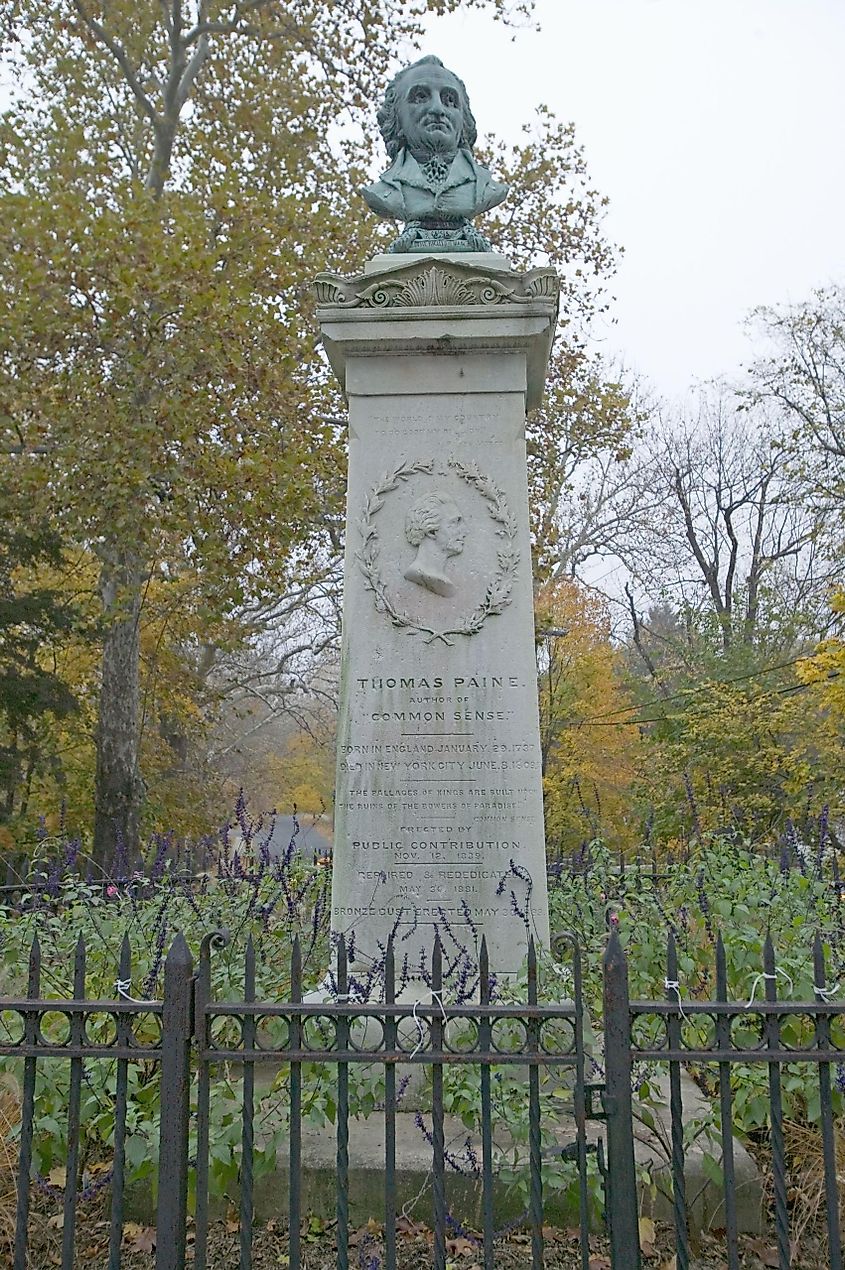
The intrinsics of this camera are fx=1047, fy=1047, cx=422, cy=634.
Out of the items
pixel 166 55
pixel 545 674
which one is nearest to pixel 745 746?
pixel 545 674

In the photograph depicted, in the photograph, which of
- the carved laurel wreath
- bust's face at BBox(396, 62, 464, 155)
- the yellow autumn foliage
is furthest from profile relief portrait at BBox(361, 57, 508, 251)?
the yellow autumn foliage

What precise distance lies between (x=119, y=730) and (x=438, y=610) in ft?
37.4

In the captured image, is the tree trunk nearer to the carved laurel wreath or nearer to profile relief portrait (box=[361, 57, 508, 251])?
profile relief portrait (box=[361, 57, 508, 251])

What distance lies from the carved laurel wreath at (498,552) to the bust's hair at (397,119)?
1984 mm

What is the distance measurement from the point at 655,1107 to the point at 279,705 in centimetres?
2122

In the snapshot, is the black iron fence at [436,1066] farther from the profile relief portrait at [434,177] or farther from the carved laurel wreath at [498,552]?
the profile relief portrait at [434,177]

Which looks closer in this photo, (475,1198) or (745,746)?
(475,1198)

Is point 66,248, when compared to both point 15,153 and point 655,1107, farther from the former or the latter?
point 655,1107

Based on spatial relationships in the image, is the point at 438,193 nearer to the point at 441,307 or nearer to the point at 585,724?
the point at 441,307

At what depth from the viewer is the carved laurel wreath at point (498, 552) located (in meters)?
5.06

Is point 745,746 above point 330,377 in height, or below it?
below

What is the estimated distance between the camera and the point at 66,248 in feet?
42.3

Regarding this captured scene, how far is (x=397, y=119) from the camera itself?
589cm

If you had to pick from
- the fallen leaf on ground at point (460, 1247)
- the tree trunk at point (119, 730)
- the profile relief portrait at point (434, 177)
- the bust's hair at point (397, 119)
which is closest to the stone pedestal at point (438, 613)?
the profile relief portrait at point (434, 177)
